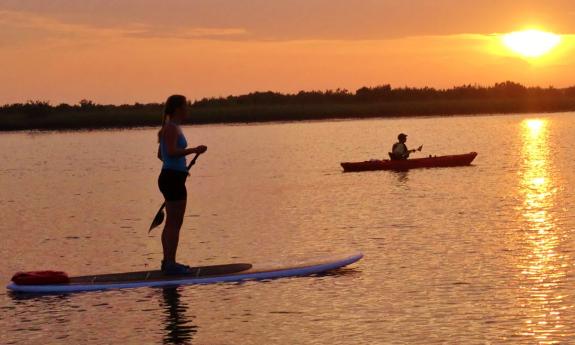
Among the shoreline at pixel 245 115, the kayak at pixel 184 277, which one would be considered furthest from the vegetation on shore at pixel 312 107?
the kayak at pixel 184 277

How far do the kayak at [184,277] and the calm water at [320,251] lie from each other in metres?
0.16

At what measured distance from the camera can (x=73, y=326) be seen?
512 inches

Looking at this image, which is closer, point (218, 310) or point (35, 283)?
point (218, 310)

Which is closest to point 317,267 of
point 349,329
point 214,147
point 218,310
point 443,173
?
point 218,310

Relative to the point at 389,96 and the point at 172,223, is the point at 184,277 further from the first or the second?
the point at 389,96

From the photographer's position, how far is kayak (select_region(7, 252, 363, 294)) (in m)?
14.8

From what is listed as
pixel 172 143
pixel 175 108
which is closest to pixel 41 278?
Answer: pixel 172 143

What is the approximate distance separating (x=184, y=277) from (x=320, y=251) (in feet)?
12.2

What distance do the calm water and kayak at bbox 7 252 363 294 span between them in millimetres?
159

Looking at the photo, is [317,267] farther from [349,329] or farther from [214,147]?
[214,147]

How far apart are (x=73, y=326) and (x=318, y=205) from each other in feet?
45.1

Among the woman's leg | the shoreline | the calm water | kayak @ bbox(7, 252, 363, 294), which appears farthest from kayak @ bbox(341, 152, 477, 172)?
the shoreline

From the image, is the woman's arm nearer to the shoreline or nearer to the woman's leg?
the woman's leg

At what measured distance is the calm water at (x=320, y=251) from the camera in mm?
12406
